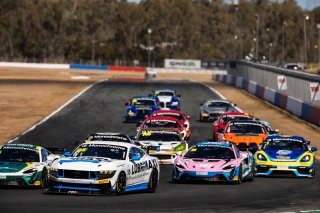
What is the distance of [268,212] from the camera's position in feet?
53.4

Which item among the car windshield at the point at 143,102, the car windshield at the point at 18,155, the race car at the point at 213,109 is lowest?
the race car at the point at 213,109

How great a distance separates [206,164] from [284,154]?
3638mm

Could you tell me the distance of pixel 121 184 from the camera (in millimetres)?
18859

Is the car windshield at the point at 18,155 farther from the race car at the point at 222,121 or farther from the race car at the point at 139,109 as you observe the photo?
the race car at the point at 139,109

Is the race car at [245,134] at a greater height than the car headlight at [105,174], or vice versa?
the car headlight at [105,174]

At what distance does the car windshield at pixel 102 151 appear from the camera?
19609mm

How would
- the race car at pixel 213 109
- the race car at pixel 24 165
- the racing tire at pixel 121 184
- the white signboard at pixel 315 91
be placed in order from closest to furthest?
the racing tire at pixel 121 184 → the race car at pixel 24 165 → the race car at pixel 213 109 → the white signboard at pixel 315 91

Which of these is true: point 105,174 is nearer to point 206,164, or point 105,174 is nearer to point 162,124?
point 206,164

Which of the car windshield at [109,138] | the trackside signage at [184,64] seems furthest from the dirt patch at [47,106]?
the trackside signage at [184,64]

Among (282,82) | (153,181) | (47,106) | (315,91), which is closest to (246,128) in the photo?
(153,181)

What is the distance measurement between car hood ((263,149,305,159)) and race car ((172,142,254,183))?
174 cm

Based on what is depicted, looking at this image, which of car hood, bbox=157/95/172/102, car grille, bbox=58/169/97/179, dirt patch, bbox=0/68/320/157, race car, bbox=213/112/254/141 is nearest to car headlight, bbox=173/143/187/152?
dirt patch, bbox=0/68/320/157

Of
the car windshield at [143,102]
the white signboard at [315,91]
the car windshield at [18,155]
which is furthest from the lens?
the white signboard at [315,91]

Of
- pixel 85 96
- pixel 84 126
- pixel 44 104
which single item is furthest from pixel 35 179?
pixel 85 96
